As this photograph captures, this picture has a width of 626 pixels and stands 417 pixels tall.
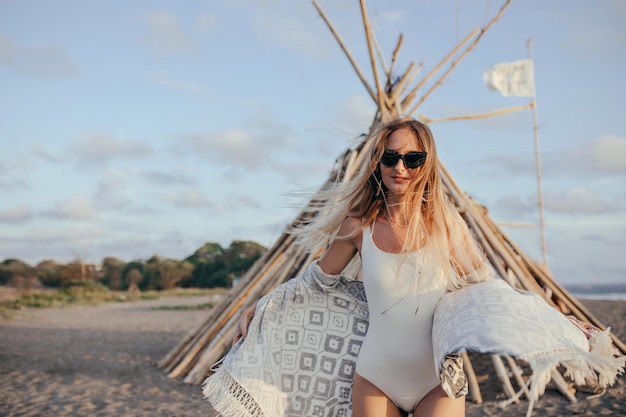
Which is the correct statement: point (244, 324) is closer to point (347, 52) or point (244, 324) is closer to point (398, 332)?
point (398, 332)

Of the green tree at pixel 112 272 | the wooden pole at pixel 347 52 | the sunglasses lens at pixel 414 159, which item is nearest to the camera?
the sunglasses lens at pixel 414 159

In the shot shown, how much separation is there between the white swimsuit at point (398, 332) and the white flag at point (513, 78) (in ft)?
23.2

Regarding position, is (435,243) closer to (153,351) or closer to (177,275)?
(153,351)

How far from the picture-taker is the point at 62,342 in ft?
24.0

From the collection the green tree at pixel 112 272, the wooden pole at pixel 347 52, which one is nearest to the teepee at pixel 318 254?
the wooden pole at pixel 347 52

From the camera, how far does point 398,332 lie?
1.79 m

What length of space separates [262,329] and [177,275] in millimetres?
21433

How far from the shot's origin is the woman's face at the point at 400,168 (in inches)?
75.4

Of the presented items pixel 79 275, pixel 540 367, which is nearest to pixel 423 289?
pixel 540 367

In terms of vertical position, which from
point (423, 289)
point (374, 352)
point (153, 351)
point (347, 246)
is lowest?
point (153, 351)

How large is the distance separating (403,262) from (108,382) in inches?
159

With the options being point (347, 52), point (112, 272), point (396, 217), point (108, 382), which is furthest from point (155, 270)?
point (396, 217)

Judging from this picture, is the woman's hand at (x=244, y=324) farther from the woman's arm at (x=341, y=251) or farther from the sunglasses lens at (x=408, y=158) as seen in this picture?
the sunglasses lens at (x=408, y=158)

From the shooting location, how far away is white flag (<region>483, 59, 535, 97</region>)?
26.9 ft
